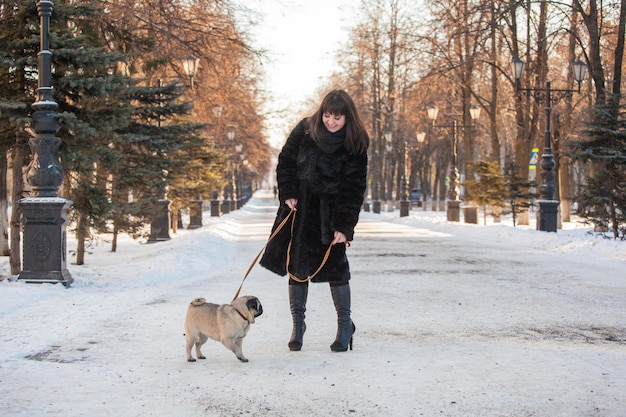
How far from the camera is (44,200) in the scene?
10375 millimetres

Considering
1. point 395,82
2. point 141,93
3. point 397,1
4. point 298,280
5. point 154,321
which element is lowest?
point 154,321

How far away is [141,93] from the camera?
12961 mm

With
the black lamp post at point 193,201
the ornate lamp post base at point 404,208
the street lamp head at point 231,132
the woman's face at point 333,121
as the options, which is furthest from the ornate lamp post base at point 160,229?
the ornate lamp post base at point 404,208

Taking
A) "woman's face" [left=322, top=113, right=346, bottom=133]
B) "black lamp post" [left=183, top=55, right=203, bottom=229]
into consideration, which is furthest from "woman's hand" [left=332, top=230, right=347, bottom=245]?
"black lamp post" [left=183, top=55, right=203, bottom=229]

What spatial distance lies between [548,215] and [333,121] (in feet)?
59.4

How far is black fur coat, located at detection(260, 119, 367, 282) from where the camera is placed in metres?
6.17

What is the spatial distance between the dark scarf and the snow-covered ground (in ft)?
5.21

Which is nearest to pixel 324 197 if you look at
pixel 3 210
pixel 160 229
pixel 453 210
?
pixel 3 210

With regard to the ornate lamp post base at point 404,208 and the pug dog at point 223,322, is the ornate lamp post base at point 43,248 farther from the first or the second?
the ornate lamp post base at point 404,208

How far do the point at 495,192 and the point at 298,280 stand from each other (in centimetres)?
2653

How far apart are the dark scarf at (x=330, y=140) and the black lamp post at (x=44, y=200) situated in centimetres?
541

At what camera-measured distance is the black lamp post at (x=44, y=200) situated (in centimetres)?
1035

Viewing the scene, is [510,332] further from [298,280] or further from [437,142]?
[437,142]

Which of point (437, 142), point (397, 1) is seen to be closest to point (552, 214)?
point (397, 1)
